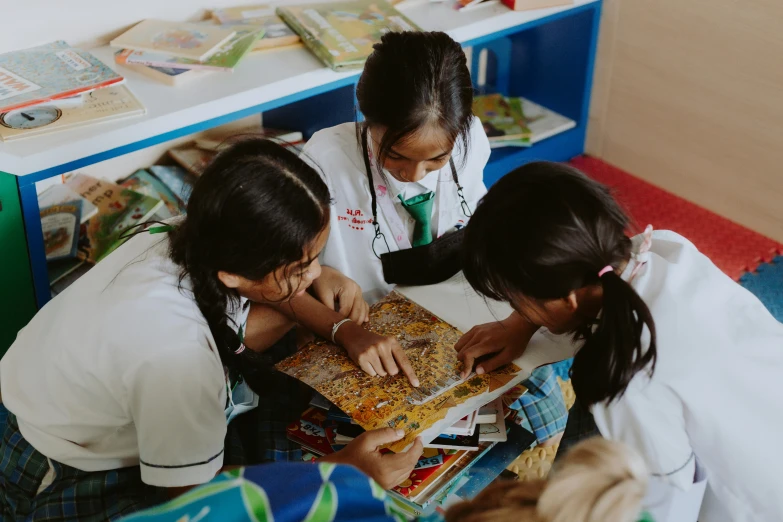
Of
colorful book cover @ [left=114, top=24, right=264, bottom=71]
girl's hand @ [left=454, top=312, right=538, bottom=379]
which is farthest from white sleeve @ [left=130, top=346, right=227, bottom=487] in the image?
colorful book cover @ [left=114, top=24, right=264, bottom=71]

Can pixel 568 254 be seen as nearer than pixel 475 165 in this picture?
Yes

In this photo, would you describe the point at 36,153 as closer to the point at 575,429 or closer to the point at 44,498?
the point at 44,498

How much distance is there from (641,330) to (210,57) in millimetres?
1225

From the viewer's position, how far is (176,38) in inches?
76.0

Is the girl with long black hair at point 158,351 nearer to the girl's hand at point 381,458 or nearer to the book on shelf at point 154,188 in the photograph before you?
the girl's hand at point 381,458

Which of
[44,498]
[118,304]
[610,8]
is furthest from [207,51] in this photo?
[610,8]

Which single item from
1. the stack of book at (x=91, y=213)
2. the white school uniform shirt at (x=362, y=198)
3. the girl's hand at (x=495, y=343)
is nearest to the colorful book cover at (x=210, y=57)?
the stack of book at (x=91, y=213)

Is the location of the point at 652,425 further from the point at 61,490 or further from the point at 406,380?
the point at 61,490

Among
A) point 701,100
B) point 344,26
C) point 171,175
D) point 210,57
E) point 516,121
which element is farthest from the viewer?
point 516,121

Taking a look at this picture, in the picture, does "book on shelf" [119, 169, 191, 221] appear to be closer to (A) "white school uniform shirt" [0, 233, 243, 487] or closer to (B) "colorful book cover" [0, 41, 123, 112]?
(B) "colorful book cover" [0, 41, 123, 112]

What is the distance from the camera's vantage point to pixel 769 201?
2297 mm

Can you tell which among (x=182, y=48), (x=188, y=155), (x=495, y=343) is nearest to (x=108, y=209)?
(x=188, y=155)

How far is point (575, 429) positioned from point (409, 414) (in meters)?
0.36

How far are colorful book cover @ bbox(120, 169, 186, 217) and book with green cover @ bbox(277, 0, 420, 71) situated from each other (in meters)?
0.51
